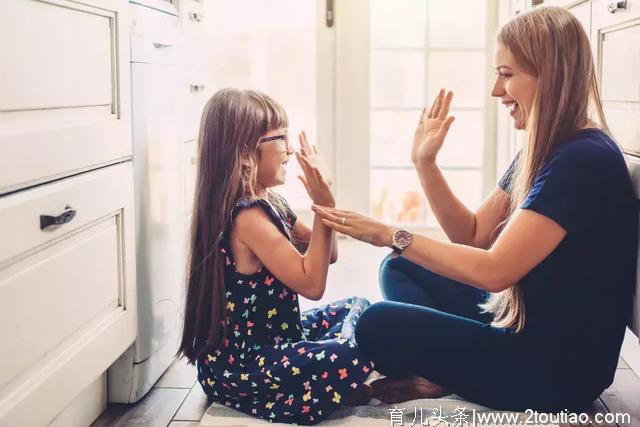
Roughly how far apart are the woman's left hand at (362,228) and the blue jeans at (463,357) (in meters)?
0.21

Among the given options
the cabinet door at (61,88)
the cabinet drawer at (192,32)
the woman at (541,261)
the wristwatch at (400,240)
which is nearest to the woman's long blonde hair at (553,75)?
the woman at (541,261)

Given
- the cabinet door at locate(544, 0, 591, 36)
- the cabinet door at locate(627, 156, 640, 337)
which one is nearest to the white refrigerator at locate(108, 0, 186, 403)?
the cabinet door at locate(544, 0, 591, 36)

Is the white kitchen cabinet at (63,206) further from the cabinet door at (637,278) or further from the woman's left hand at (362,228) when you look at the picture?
the cabinet door at (637,278)

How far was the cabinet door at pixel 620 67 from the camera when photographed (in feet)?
5.54

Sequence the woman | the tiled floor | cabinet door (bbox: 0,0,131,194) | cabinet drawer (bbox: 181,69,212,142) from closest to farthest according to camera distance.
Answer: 1. cabinet door (bbox: 0,0,131,194)
2. the woman
3. the tiled floor
4. cabinet drawer (bbox: 181,69,212,142)

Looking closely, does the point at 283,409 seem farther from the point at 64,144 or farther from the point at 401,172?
the point at 401,172

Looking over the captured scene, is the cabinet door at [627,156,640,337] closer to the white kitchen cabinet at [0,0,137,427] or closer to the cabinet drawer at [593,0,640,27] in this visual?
the cabinet drawer at [593,0,640,27]

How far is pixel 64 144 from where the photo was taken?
1.48 meters

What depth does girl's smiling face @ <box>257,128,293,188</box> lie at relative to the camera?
1.85 metres

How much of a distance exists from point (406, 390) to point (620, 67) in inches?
32.5

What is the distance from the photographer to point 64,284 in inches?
58.6

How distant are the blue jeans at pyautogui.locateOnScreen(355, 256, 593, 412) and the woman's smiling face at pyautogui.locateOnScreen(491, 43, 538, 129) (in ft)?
1.46

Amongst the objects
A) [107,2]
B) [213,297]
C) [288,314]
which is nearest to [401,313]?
[288,314]

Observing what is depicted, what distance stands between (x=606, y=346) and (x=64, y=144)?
1.08m
